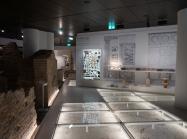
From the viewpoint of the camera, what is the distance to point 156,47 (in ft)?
27.9

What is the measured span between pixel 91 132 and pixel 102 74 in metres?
6.12

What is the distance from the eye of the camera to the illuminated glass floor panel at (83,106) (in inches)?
221

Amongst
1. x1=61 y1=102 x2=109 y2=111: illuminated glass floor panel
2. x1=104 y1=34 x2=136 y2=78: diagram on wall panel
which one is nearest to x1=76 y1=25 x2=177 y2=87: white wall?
x1=104 y1=34 x2=136 y2=78: diagram on wall panel

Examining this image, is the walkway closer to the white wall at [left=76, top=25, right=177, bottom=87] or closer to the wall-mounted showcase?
the wall-mounted showcase

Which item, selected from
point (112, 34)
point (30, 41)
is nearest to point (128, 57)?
point (112, 34)

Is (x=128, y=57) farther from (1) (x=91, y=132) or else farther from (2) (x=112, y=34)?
(1) (x=91, y=132)

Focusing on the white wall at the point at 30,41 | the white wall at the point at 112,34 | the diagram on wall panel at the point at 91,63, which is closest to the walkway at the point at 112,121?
the white wall at the point at 112,34

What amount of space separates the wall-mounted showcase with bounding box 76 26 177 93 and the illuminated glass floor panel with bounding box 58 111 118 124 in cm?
404

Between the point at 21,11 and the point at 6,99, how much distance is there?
3583 mm

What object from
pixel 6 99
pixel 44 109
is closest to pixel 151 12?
pixel 44 109

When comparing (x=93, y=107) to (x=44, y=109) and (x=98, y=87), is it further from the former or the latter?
(x=98, y=87)

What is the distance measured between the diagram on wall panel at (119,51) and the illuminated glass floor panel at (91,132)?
5.37 m

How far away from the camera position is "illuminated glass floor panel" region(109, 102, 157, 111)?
5.78 m

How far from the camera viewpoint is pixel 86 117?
4895mm
